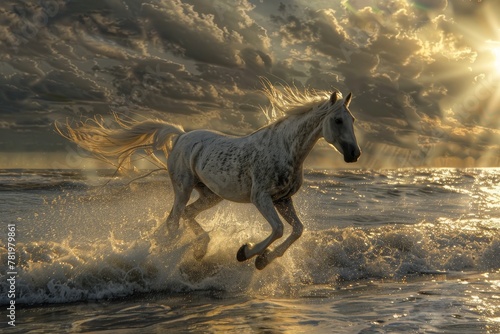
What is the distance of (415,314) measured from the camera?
5.88 meters

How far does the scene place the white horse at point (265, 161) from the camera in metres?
6.70

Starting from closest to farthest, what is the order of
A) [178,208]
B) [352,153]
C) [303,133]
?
[352,153] → [303,133] → [178,208]

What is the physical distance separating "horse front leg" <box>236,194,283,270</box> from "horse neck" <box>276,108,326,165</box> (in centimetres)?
61

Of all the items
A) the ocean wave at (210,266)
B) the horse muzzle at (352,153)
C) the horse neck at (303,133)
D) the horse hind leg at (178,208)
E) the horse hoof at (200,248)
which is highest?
the horse neck at (303,133)

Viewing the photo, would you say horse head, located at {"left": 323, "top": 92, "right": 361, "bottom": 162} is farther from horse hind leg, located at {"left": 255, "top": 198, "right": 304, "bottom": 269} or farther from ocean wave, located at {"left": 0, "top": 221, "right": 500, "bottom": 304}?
ocean wave, located at {"left": 0, "top": 221, "right": 500, "bottom": 304}

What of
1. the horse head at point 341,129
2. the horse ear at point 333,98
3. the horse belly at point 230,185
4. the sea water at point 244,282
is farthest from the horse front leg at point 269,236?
the horse ear at point 333,98

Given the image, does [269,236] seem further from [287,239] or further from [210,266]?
[210,266]

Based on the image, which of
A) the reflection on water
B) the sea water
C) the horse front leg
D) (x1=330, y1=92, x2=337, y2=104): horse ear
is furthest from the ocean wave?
(x1=330, y1=92, x2=337, y2=104): horse ear

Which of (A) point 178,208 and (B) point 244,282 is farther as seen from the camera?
(A) point 178,208

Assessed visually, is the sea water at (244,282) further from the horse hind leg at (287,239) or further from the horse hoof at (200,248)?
the horse hind leg at (287,239)

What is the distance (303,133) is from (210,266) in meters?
2.46

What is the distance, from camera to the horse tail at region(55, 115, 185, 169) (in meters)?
9.45

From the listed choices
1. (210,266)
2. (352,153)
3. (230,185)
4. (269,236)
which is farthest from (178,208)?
(352,153)

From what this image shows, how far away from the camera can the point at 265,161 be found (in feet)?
23.1
